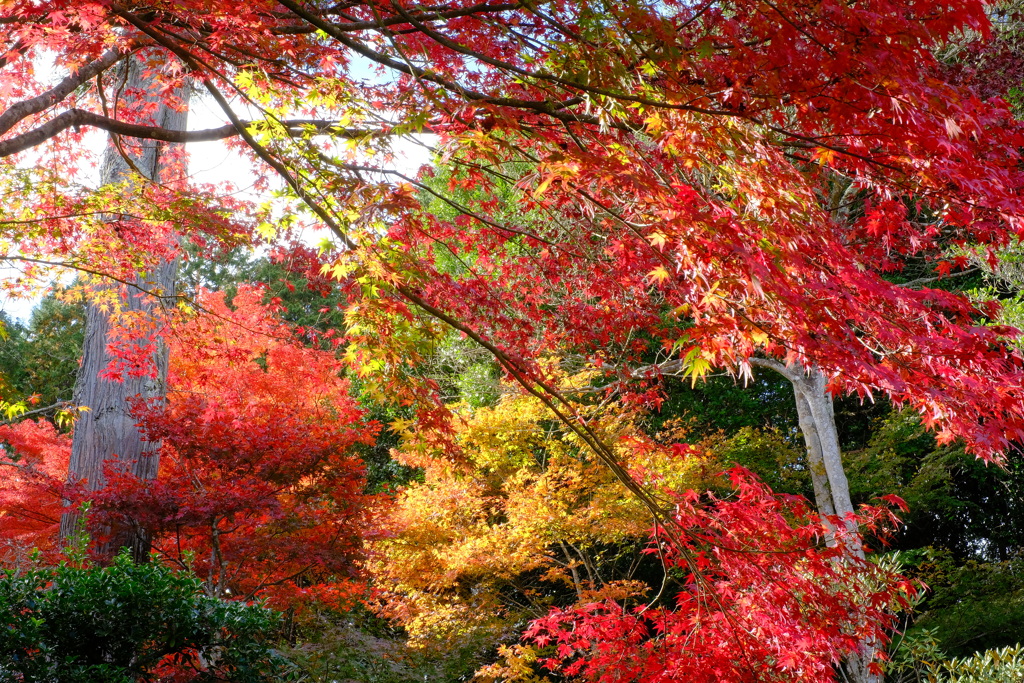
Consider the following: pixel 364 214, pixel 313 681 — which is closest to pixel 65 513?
pixel 313 681

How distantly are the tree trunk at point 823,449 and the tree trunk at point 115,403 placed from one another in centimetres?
583

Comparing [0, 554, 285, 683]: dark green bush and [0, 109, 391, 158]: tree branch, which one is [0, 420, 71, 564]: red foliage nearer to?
[0, 554, 285, 683]: dark green bush

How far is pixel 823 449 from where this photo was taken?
8.38m

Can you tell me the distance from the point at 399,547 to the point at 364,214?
6.19m

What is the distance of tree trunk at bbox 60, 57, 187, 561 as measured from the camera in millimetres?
6547

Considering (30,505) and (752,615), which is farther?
(30,505)

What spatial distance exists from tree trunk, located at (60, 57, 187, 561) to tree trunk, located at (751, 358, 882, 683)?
5825mm

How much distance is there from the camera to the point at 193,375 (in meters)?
10.4

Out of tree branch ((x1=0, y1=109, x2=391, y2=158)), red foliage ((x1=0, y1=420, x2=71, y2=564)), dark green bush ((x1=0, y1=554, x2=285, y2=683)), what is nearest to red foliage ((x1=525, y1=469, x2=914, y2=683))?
dark green bush ((x1=0, y1=554, x2=285, y2=683))

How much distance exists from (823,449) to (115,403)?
7151 millimetres

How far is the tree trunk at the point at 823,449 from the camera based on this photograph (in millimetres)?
7375

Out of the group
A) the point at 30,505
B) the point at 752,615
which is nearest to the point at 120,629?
the point at 752,615

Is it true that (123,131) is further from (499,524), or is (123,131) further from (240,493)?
(499,524)

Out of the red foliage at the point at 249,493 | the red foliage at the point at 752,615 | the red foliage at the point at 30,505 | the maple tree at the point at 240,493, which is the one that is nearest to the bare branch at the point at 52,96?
the maple tree at the point at 240,493
